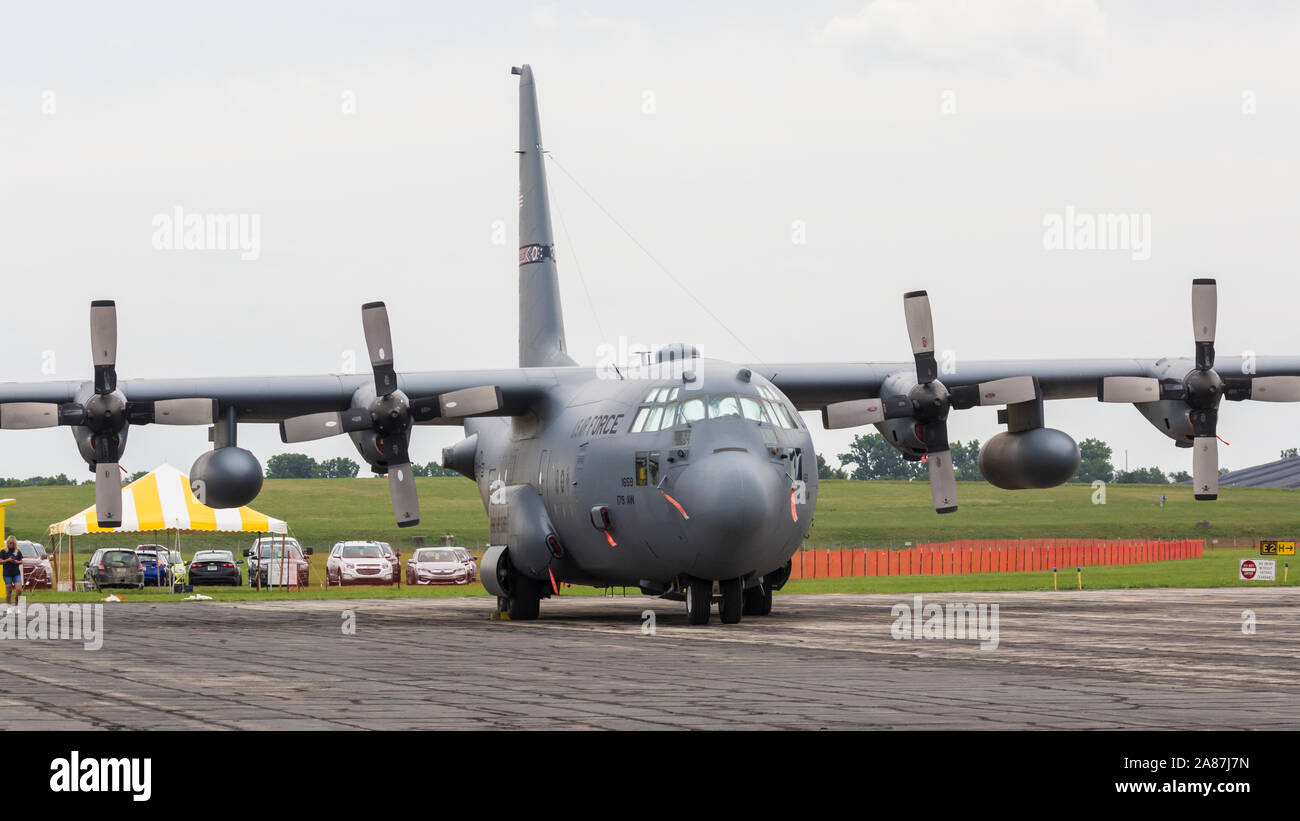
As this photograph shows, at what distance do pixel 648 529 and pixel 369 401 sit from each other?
6.33 meters

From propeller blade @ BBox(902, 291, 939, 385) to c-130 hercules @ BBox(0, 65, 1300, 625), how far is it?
0.10 feet

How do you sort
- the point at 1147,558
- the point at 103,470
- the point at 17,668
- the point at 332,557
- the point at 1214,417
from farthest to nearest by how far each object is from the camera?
the point at 1147,558, the point at 332,557, the point at 1214,417, the point at 103,470, the point at 17,668

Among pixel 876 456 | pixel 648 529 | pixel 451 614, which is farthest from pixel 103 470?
pixel 876 456

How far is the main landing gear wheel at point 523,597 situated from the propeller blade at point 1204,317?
13.2 meters

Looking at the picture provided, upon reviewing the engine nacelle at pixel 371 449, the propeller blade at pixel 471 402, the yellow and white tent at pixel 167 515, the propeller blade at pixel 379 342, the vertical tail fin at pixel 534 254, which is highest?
the vertical tail fin at pixel 534 254

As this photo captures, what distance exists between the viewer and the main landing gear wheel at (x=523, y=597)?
28.0m

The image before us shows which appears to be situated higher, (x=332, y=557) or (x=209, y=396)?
(x=209, y=396)

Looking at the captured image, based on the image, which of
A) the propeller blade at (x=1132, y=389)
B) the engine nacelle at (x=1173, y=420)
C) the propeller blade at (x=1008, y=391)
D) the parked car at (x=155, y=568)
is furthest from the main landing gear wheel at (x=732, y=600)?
the parked car at (x=155, y=568)

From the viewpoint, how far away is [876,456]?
547 feet

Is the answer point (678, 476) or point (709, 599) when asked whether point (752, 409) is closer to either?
point (678, 476)

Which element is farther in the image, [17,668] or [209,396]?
[209,396]

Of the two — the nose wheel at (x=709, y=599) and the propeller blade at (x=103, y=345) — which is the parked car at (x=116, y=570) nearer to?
the propeller blade at (x=103, y=345)

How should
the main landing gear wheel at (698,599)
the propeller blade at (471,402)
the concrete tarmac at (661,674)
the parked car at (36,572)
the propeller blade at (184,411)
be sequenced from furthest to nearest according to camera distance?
the parked car at (36,572) < the propeller blade at (184,411) < the propeller blade at (471,402) < the main landing gear wheel at (698,599) < the concrete tarmac at (661,674)
